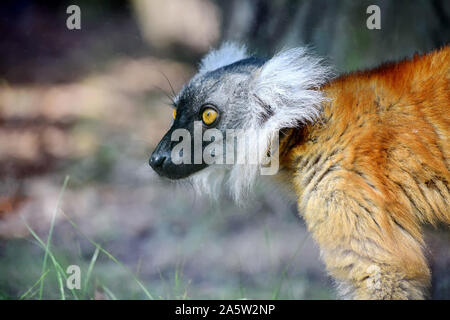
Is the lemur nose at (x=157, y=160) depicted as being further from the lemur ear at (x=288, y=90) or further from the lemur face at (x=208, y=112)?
the lemur ear at (x=288, y=90)

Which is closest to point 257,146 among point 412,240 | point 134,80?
point 412,240

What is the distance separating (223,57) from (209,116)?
1119 mm

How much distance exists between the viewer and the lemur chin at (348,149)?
3178 mm

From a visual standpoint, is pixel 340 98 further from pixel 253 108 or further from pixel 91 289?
pixel 91 289

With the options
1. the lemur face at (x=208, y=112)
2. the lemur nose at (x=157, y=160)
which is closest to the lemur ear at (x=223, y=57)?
the lemur face at (x=208, y=112)

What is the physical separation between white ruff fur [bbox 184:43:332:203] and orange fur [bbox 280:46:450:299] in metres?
0.16

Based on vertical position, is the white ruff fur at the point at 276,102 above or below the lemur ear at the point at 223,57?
below

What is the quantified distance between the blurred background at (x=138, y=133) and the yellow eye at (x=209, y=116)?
1.63 meters

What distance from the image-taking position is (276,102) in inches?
148

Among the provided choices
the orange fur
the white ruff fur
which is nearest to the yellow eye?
the white ruff fur

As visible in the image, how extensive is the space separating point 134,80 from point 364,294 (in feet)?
15.6

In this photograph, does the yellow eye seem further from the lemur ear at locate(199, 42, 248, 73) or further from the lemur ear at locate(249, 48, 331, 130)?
the lemur ear at locate(199, 42, 248, 73)

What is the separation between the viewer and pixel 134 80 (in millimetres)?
6926

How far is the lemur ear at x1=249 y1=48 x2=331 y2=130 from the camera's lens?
366cm
